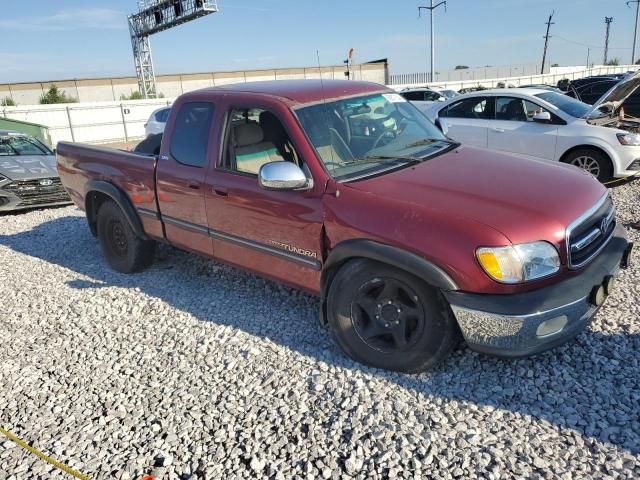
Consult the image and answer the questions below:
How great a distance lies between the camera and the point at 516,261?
262cm

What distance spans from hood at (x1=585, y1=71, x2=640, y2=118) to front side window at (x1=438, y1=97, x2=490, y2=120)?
170 cm

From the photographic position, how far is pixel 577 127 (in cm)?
765

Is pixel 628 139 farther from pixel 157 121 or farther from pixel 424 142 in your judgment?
pixel 157 121

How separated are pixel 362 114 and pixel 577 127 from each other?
533 cm

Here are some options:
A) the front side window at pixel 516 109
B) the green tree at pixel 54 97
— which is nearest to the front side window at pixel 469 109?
the front side window at pixel 516 109

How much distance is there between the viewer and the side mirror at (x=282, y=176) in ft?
10.4

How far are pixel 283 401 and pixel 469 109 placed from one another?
7.36 meters

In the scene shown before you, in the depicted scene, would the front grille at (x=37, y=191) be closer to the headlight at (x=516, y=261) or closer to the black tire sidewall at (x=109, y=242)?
the black tire sidewall at (x=109, y=242)

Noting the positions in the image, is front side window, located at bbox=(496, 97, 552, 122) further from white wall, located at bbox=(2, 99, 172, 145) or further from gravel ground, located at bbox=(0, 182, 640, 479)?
white wall, located at bbox=(2, 99, 172, 145)

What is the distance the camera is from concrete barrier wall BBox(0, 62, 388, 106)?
42.5m

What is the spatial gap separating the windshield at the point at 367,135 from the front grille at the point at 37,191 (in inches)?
274

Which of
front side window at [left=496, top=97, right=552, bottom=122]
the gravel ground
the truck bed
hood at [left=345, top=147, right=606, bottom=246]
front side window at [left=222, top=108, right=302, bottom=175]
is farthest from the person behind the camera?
front side window at [left=496, top=97, right=552, bottom=122]

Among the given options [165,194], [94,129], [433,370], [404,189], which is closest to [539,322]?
[433,370]

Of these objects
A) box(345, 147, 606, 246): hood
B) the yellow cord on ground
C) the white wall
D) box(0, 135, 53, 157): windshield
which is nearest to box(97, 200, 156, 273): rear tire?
the yellow cord on ground
